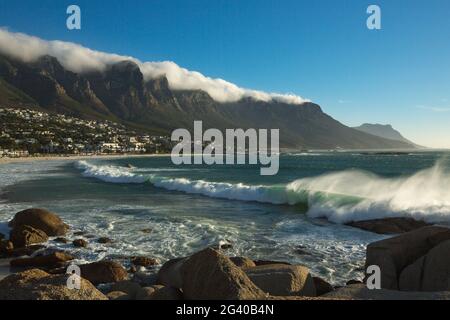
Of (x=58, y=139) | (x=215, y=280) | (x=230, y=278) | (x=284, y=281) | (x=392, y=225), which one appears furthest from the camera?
(x=58, y=139)

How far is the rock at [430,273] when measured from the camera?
26.6 ft

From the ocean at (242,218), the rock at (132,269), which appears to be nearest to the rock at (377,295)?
the ocean at (242,218)

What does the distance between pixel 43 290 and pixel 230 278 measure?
3.00m

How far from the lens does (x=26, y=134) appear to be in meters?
145

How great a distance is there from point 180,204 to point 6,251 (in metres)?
15.1

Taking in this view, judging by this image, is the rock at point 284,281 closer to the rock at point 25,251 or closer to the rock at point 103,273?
the rock at point 103,273

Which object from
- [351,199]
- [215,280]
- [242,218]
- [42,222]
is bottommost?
[242,218]

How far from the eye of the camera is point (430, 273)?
27.3 ft

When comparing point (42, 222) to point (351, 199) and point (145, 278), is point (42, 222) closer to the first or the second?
point (145, 278)

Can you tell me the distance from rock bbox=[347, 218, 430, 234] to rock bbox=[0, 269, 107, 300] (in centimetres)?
1562

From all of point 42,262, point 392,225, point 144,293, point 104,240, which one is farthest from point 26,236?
point 392,225

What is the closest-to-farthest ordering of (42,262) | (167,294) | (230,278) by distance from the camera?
(230,278) < (167,294) < (42,262)

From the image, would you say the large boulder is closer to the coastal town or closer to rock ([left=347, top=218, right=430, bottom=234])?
rock ([left=347, top=218, right=430, bottom=234])
